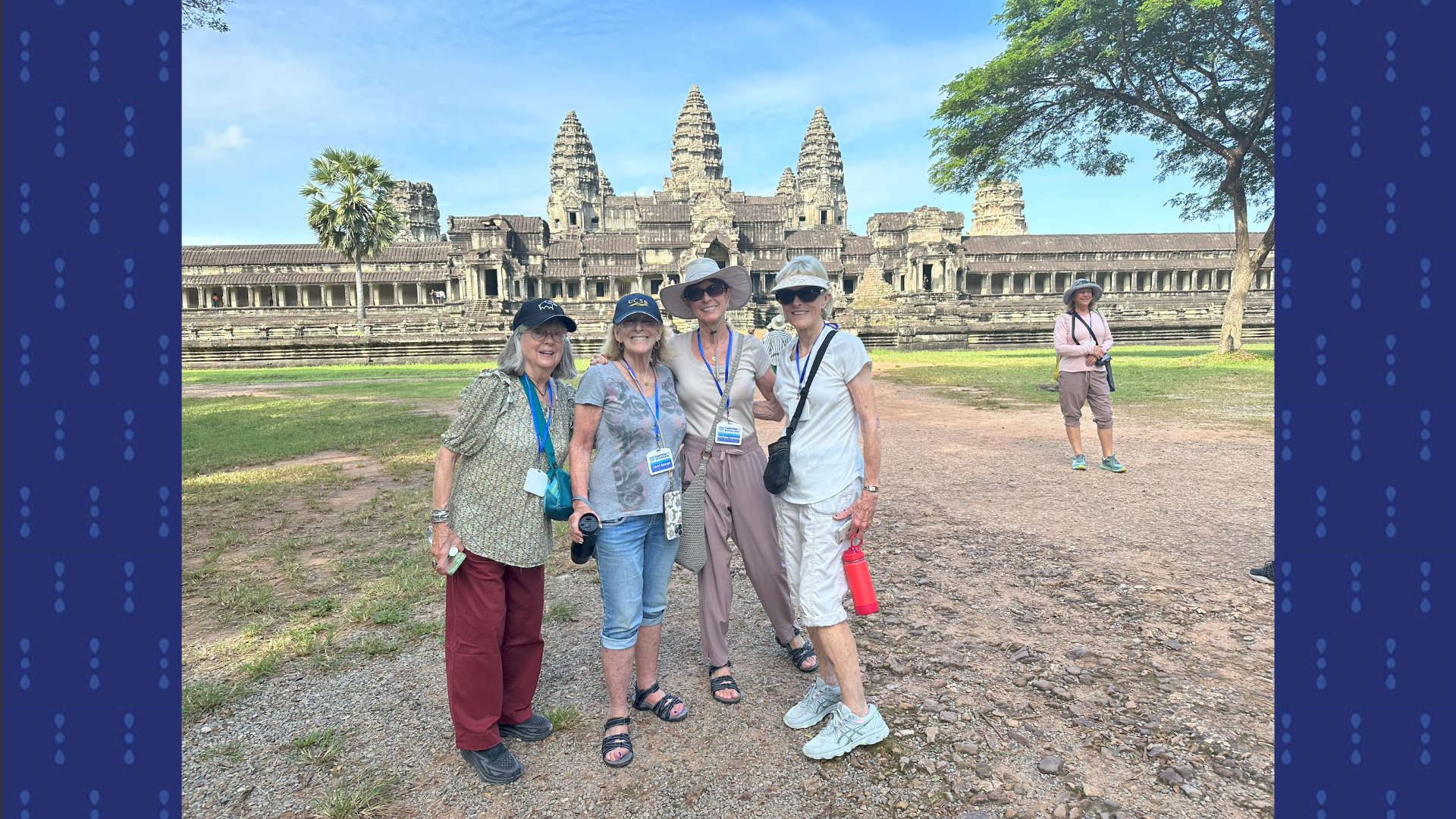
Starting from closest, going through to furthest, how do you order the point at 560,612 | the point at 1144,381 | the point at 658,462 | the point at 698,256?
the point at 658,462
the point at 560,612
the point at 1144,381
the point at 698,256

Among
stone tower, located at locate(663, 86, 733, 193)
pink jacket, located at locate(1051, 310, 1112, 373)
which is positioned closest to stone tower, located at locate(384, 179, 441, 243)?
stone tower, located at locate(663, 86, 733, 193)

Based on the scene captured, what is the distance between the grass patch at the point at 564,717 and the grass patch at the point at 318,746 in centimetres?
95

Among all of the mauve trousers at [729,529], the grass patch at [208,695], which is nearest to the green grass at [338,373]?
the grass patch at [208,695]

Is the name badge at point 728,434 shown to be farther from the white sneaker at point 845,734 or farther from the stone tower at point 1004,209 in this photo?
the stone tower at point 1004,209

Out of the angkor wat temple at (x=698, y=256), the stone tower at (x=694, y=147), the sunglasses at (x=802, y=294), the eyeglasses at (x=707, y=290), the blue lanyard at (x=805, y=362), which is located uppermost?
the stone tower at (x=694, y=147)

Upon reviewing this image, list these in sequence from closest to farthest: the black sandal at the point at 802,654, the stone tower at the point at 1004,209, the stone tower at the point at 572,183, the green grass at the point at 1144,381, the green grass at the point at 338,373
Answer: the black sandal at the point at 802,654 → the green grass at the point at 1144,381 → the green grass at the point at 338,373 → the stone tower at the point at 572,183 → the stone tower at the point at 1004,209

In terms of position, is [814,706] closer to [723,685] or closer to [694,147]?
[723,685]

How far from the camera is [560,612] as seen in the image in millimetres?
4629

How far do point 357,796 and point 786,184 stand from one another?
72079 millimetres

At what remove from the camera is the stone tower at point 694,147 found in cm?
6372

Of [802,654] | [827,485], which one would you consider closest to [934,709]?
[802,654]

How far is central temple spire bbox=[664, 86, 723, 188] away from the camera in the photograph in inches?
2511

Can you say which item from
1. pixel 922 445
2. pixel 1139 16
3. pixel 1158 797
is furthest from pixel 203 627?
pixel 1139 16
